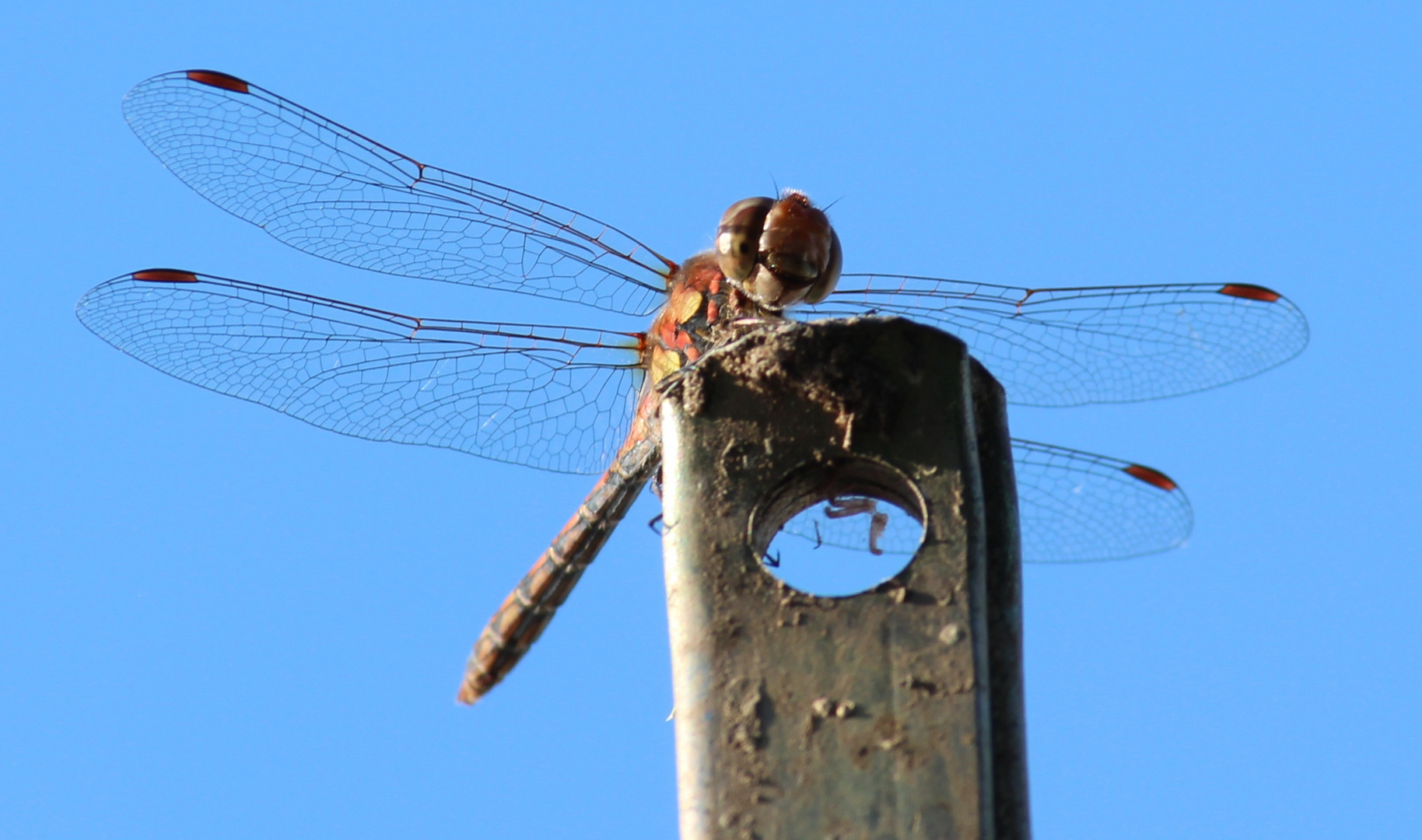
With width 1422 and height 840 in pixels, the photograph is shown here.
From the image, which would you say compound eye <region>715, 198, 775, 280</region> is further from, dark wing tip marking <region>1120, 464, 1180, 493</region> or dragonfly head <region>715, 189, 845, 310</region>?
dark wing tip marking <region>1120, 464, 1180, 493</region>

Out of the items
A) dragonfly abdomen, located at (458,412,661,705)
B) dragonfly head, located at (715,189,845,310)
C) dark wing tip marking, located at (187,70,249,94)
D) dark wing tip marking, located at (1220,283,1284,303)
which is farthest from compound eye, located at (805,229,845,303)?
dark wing tip marking, located at (187,70,249,94)

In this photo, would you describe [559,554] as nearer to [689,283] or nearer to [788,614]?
[689,283]

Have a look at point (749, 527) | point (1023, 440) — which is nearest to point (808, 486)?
point (749, 527)

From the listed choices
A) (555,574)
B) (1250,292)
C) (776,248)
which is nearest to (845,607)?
(555,574)

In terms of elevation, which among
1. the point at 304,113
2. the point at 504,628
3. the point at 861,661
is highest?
the point at 304,113

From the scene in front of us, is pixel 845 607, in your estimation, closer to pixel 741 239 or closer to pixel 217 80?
pixel 741 239
